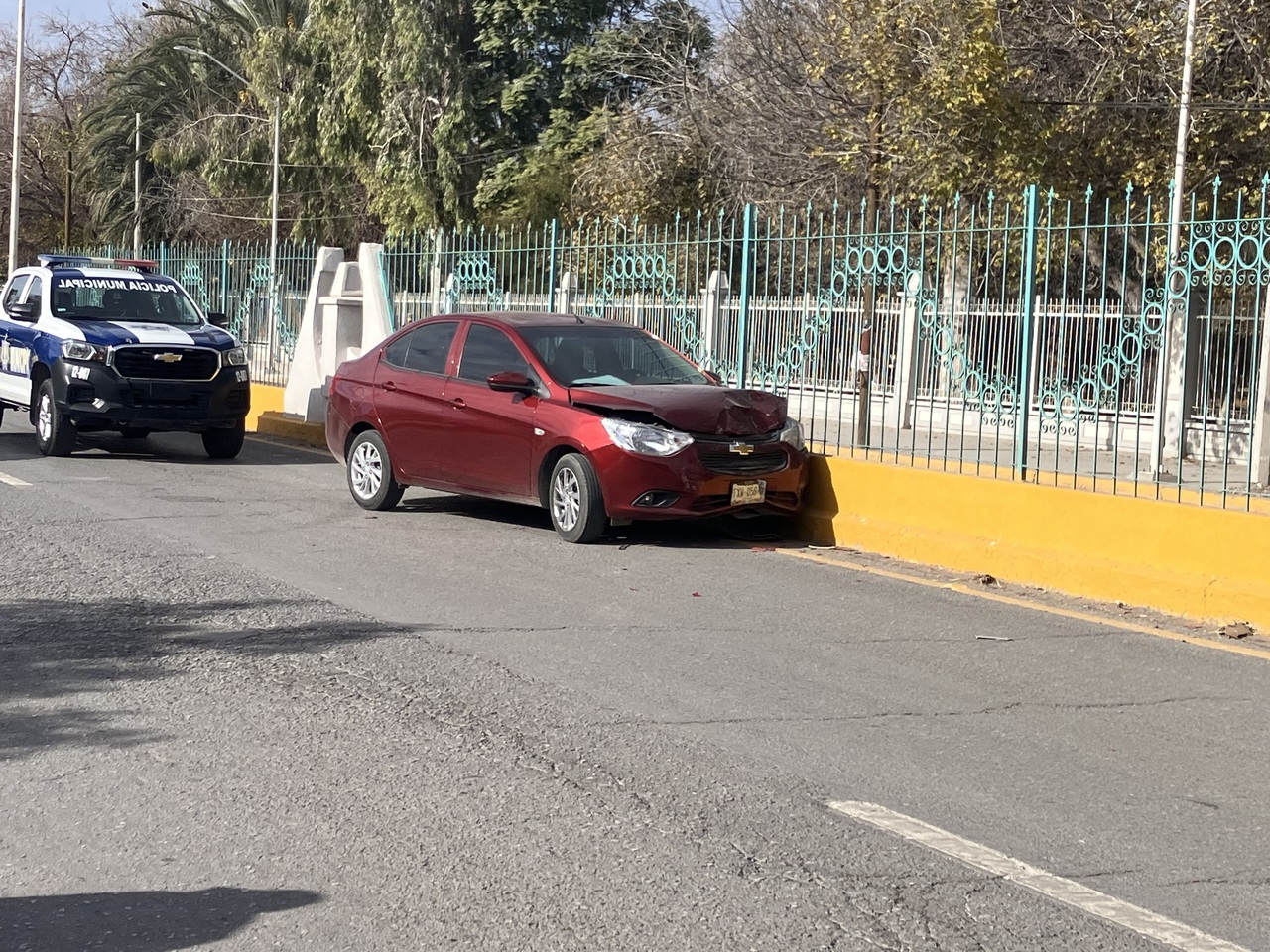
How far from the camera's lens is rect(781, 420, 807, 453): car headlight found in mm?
11398

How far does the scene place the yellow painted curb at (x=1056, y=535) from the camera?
880cm

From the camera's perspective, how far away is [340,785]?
5289 millimetres

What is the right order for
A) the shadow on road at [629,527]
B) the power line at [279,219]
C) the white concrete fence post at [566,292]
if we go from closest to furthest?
the shadow on road at [629,527] < the white concrete fence post at [566,292] < the power line at [279,219]

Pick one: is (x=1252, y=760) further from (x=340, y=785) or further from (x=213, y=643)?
(x=213, y=643)

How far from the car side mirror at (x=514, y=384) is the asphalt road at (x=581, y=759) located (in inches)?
74.9

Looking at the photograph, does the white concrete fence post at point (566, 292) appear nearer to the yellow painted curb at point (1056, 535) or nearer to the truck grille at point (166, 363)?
the truck grille at point (166, 363)

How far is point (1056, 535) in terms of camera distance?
9844mm

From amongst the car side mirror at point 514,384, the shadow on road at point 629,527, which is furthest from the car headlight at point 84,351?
the car side mirror at point 514,384

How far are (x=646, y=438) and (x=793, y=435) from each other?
4.12ft

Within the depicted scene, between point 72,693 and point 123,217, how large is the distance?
5396 centimetres

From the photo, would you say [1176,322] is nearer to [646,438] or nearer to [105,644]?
[646,438]

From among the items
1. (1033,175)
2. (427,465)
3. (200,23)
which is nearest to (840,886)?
(427,465)

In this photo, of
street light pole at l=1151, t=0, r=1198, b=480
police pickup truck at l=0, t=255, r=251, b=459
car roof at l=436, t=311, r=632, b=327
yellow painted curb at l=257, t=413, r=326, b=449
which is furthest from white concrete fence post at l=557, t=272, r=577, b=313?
street light pole at l=1151, t=0, r=1198, b=480

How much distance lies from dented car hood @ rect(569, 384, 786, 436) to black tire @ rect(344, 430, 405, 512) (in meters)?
1.99
